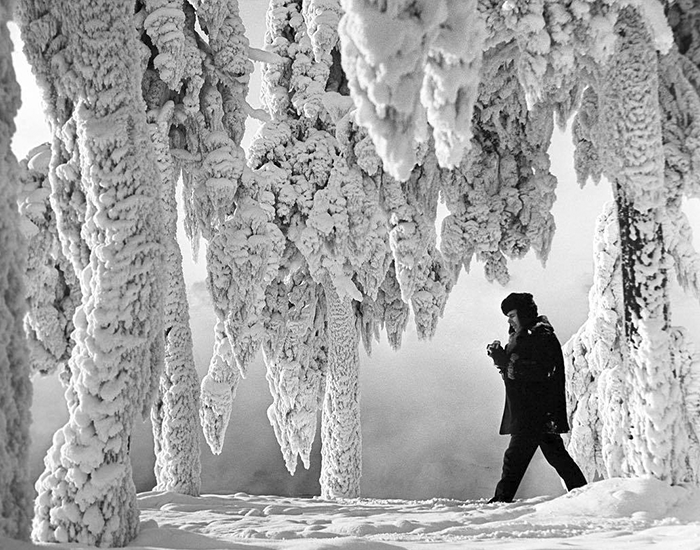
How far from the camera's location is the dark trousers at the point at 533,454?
607cm

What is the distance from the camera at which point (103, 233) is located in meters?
4.19

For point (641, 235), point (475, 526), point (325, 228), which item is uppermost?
point (325, 228)

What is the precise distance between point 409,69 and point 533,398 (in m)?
4.69

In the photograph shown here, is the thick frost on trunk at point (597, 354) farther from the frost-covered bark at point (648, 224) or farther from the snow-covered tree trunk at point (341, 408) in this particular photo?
the snow-covered tree trunk at point (341, 408)

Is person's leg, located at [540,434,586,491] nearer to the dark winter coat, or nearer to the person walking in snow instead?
the person walking in snow

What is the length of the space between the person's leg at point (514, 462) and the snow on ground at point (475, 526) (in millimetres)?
304

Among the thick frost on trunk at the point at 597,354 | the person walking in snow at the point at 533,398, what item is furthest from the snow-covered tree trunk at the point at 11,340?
the thick frost on trunk at the point at 597,354

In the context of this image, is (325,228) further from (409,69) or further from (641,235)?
(409,69)

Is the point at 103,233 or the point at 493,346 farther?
the point at 493,346

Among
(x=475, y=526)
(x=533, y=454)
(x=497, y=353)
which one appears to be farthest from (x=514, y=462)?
(x=475, y=526)

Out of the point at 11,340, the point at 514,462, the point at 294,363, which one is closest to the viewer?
the point at 11,340

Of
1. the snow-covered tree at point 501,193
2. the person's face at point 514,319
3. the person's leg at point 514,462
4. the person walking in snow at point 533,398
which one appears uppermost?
the snow-covered tree at point 501,193

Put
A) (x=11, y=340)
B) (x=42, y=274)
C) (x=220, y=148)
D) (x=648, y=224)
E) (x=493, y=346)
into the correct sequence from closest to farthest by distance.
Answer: (x=11, y=340), (x=648, y=224), (x=493, y=346), (x=220, y=148), (x=42, y=274)

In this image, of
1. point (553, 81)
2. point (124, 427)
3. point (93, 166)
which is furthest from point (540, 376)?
point (93, 166)
